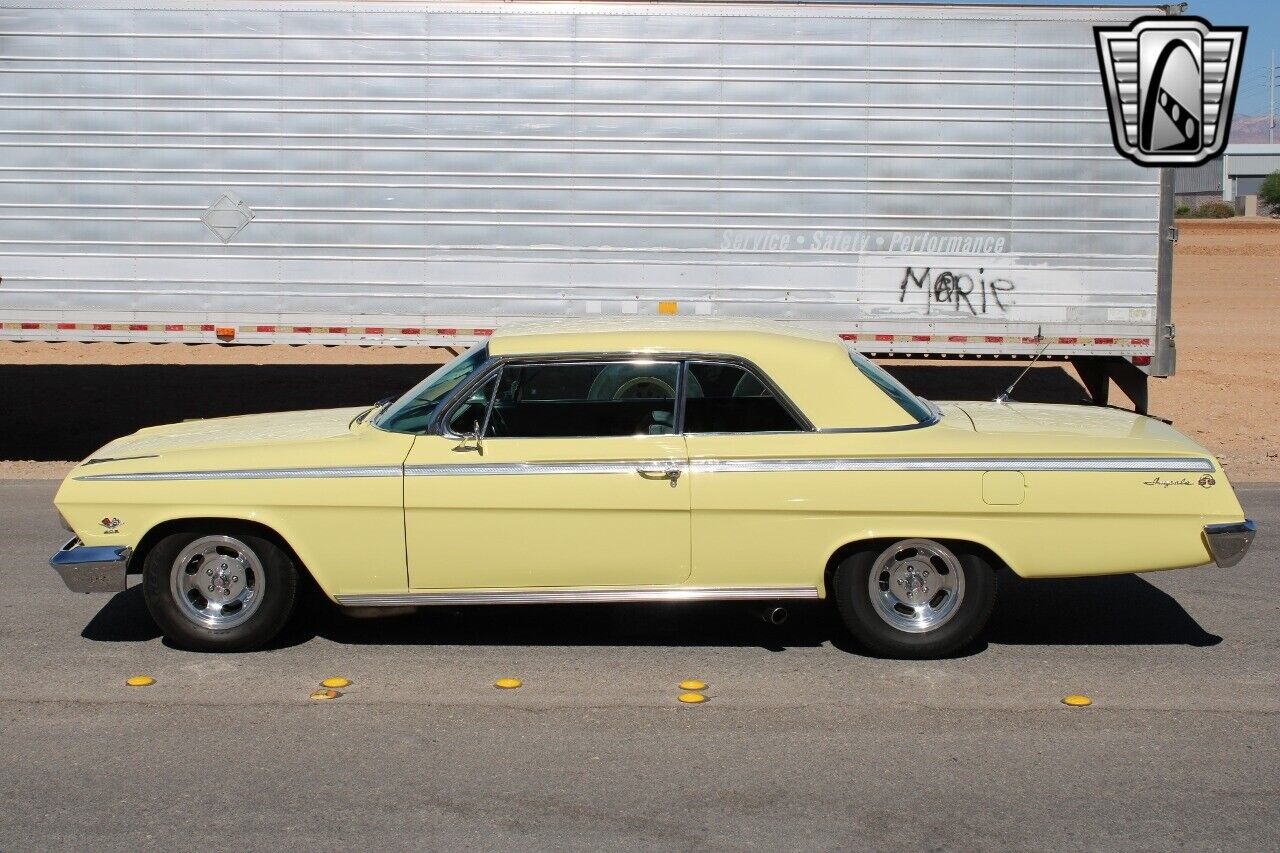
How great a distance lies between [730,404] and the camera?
6219 millimetres

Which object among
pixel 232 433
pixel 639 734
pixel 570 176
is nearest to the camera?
pixel 639 734

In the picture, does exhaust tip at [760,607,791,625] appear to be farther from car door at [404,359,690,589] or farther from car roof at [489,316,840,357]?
car roof at [489,316,840,357]

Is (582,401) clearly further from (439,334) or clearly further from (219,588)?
(439,334)

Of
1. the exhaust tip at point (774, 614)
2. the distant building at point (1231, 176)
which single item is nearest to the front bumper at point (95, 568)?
the exhaust tip at point (774, 614)

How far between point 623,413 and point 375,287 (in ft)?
20.1

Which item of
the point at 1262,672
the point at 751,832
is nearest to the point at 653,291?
the point at 1262,672

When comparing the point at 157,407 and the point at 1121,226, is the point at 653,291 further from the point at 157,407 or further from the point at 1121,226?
the point at 157,407

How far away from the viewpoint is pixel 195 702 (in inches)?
224

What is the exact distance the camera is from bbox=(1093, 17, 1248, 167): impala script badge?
1167cm

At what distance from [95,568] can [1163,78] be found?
32.3 ft

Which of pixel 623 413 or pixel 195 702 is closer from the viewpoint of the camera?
pixel 195 702

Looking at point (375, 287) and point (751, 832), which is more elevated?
point (375, 287)

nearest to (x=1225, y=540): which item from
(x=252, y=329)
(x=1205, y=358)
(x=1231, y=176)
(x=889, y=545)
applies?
(x=889, y=545)

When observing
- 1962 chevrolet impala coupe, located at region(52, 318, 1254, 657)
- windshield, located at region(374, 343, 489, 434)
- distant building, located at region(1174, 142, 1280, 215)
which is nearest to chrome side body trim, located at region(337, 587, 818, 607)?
1962 chevrolet impala coupe, located at region(52, 318, 1254, 657)
